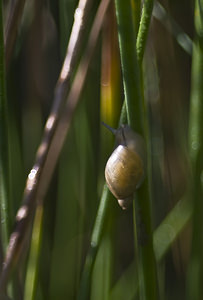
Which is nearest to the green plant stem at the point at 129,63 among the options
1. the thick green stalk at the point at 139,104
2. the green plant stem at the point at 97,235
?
the thick green stalk at the point at 139,104

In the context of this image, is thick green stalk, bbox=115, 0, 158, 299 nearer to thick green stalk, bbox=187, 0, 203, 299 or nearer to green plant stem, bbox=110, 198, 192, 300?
thick green stalk, bbox=187, 0, 203, 299

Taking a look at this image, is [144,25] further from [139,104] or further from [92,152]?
[92,152]

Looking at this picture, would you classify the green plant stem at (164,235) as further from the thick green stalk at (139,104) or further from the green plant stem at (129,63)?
the green plant stem at (129,63)

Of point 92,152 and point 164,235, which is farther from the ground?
point 92,152

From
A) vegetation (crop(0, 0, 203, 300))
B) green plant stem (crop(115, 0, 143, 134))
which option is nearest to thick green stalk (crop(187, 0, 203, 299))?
vegetation (crop(0, 0, 203, 300))

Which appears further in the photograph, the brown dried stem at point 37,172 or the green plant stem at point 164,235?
the green plant stem at point 164,235

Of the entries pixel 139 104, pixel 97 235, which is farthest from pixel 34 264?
pixel 139 104

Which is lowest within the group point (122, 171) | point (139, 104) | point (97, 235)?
point (97, 235)

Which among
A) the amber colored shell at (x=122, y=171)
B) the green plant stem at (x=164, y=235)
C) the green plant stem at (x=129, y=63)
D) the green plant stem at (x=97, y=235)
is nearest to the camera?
the green plant stem at (x=129, y=63)
